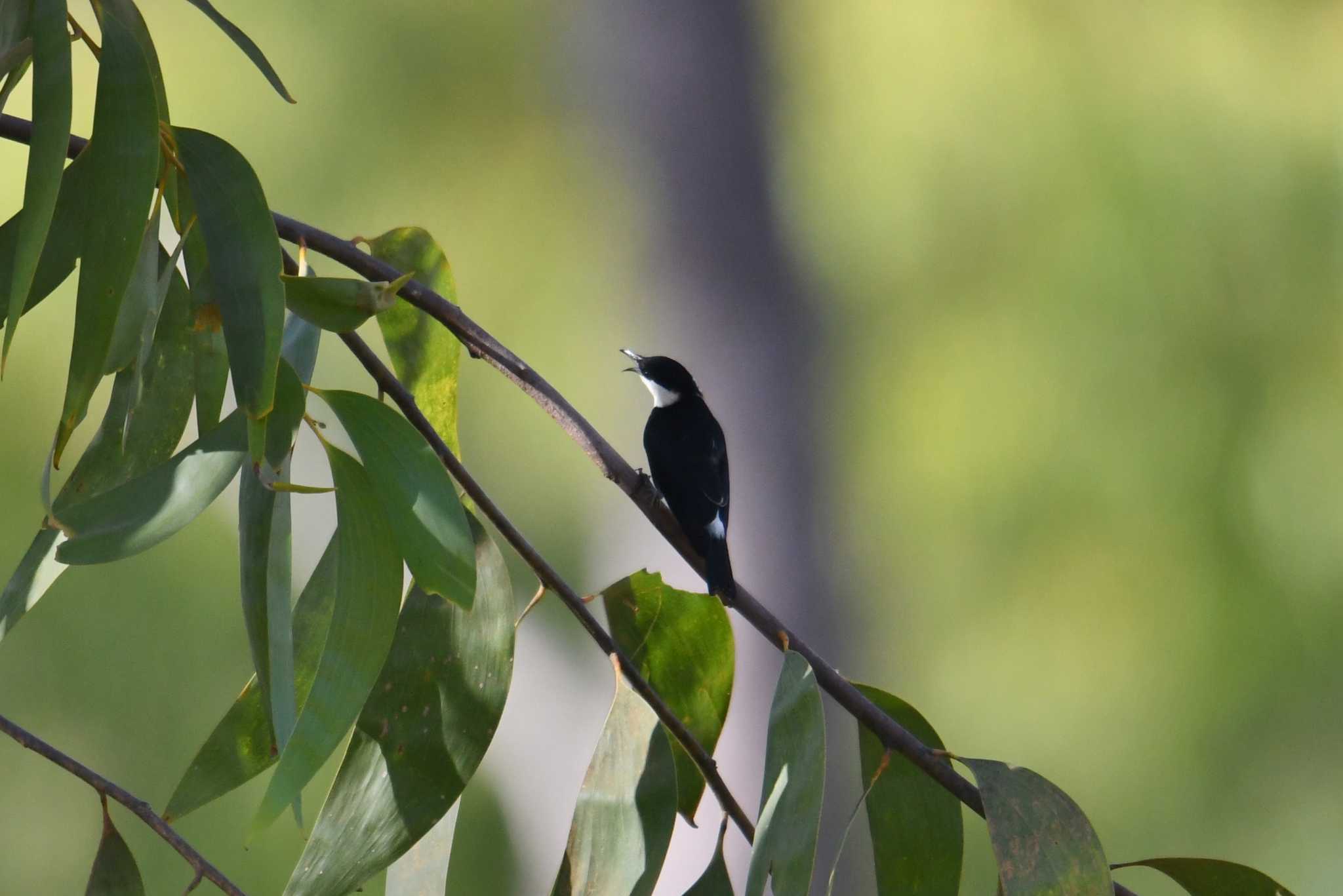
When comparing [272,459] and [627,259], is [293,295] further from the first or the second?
[627,259]

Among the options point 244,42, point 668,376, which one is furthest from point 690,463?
point 244,42

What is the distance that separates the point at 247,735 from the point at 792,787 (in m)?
0.31

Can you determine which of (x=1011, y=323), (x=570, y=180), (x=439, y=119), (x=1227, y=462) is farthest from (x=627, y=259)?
(x=1227, y=462)

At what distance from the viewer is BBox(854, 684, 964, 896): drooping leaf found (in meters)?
0.61

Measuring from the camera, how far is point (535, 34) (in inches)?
70.2

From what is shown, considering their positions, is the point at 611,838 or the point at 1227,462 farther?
the point at 1227,462

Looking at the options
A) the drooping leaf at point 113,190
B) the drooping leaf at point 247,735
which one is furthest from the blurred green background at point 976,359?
the drooping leaf at point 113,190

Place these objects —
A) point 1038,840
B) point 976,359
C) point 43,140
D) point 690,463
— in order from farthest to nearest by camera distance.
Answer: point 976,359, point 690,463, point 1038,840, point 43,140

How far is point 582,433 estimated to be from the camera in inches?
19.5

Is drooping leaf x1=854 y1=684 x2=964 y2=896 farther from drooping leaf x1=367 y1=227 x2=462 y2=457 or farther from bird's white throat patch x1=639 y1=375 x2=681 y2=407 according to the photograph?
bird's white throat patch x1=639 y1=375 x2=681 y2=407

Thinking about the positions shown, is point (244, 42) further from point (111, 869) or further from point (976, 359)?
point (976, 359)

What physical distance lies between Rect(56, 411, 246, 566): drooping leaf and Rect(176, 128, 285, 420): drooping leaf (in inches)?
2.0

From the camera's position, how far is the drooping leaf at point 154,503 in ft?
1.26

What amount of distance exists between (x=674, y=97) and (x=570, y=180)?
271mm
